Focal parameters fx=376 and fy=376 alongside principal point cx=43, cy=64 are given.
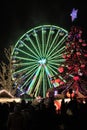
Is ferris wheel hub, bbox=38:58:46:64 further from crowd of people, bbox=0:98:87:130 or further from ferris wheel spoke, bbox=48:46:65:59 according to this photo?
crowd of people, bbox=0:98:87:130

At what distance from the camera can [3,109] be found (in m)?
10.1

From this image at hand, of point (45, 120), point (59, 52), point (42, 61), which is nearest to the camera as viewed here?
point (45, 120)

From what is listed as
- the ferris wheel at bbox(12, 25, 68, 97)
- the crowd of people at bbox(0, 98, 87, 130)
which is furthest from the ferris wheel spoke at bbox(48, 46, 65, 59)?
the crowd of people at bbox(0, 98, 87, 130)

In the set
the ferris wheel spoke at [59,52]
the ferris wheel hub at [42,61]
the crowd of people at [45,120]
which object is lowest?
the crowd of people at [45,120]

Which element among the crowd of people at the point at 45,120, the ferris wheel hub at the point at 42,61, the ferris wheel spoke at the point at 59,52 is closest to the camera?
the crowd of people at the point at 45,120

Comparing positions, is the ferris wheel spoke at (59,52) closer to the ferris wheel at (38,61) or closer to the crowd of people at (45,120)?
the ferris wheel at (38,61)

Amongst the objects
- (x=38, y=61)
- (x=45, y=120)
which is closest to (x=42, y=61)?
(x=38, y=61)

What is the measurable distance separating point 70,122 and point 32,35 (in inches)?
1099

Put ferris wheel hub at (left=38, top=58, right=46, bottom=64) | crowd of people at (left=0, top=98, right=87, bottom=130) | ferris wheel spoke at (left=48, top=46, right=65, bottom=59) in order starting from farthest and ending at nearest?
ferris wheel spoke at (left=48, top=46, right=65, bottom=59)
ferris wheel hub at (left=38, top=58, right=46, bottom=64)
crowd of people at (left=0, top=98, right=87, bottom=130)

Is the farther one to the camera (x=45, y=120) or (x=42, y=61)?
(x=42, y=61)

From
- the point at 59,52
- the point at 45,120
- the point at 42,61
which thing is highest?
the point at 59,52

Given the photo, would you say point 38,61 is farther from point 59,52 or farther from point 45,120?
point 45,120

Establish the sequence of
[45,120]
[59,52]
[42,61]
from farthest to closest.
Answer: [59,52]
[42,61]
[45,120]

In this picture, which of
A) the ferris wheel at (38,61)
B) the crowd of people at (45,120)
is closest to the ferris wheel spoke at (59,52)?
the ferris wheel at (38,61)
